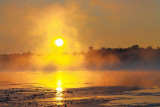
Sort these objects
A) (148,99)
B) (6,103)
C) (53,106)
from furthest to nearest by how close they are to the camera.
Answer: (148,99) < (6,103) < (53,106)

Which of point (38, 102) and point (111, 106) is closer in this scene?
point (111, 106)

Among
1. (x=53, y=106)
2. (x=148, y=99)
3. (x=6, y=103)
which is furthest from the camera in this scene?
(x=148, y=99)

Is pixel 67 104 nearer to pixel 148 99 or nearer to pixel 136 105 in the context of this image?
pixel 136 105

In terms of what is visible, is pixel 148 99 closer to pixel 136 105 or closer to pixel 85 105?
pixel 136 105

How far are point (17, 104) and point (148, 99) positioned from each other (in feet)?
42.6

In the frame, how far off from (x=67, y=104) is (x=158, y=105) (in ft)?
26.7

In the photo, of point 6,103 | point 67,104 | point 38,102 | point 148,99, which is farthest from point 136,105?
point 6,103

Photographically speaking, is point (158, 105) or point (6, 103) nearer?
point (158, 105)

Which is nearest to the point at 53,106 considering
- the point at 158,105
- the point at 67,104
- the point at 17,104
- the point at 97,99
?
the point at 67,104

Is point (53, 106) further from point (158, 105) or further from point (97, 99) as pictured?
point (158, 105)

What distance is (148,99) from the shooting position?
3309cm

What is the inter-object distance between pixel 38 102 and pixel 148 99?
11.0 m

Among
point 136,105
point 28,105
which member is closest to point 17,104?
point 28,105

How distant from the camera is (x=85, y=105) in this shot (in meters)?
29.4
